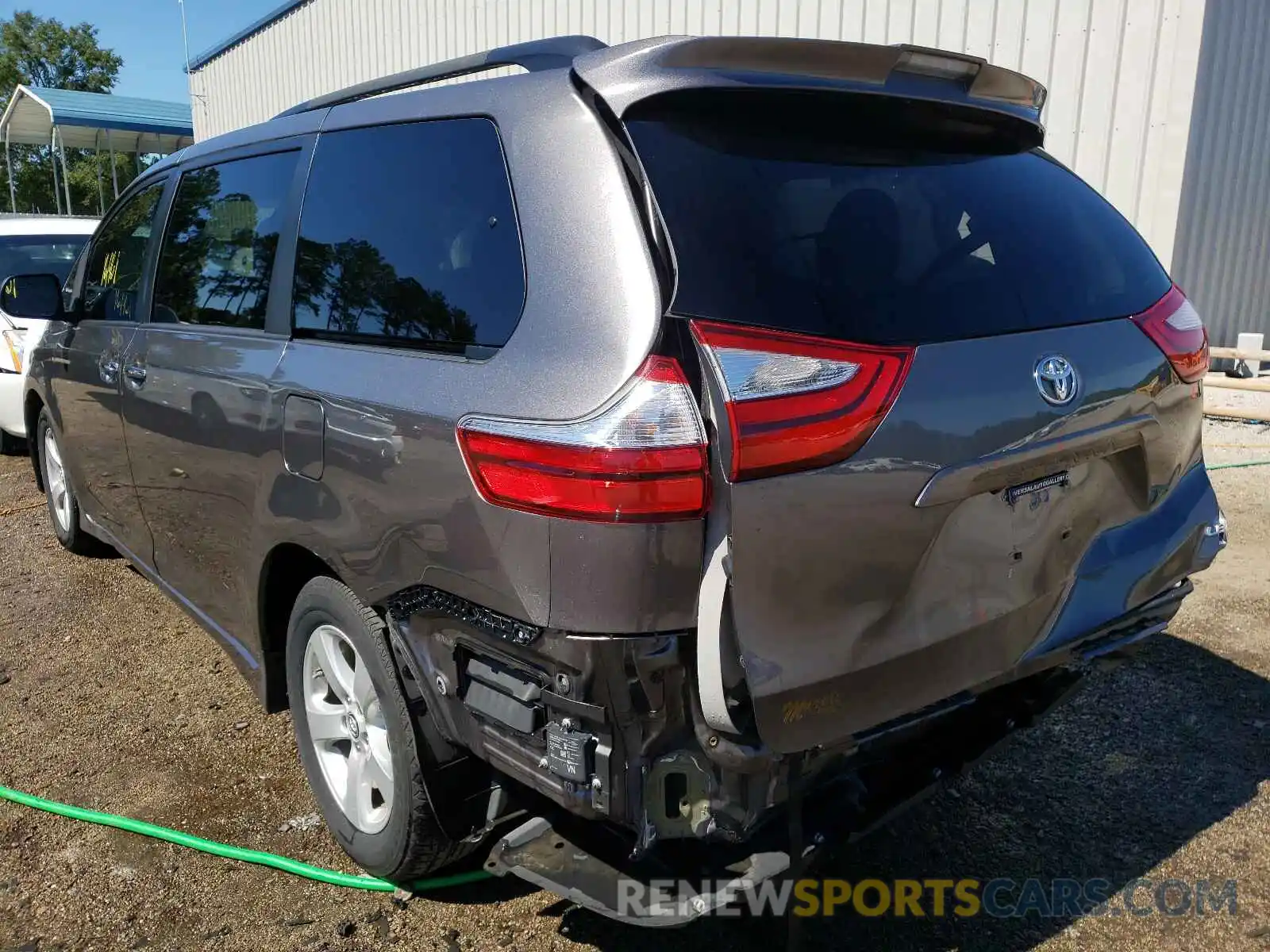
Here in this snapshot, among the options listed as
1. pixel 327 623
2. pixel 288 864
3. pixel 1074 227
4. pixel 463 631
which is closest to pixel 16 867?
pixel 288 864

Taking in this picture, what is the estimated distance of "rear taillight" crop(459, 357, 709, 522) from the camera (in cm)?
173

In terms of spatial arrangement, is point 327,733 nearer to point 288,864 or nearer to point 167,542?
point 288,864

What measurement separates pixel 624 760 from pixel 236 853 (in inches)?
59.9

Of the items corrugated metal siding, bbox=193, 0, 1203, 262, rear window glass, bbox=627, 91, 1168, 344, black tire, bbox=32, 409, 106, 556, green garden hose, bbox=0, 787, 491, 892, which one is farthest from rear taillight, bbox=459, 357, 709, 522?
corrugated metal siding, bbox=193, 0, 1203, 262

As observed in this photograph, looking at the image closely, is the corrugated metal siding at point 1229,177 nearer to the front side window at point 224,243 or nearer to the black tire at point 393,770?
the front side window at point 224,243

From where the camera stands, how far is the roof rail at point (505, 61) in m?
2.21

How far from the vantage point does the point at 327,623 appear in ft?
8.36

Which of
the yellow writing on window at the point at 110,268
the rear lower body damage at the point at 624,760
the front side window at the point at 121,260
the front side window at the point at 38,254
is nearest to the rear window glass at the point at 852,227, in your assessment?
the rear lower body damage at the point at 624,760

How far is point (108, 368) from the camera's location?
3.78m

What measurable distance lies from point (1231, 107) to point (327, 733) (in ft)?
29.4

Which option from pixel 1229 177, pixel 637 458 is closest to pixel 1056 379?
pixel 637 458

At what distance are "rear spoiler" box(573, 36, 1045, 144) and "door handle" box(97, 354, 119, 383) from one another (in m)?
2.48

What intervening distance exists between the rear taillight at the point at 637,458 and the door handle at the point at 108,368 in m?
2.63

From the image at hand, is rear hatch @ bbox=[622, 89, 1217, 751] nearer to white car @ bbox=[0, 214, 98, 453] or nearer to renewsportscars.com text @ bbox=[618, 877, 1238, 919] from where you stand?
renewsportscars.com text @ bbox=[618, 877, 1238, 919]
